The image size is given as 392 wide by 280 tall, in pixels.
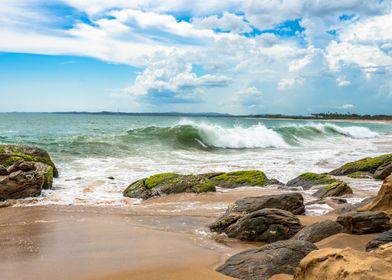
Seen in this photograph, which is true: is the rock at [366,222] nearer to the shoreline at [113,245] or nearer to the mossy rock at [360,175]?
the shoreline at [113,245]

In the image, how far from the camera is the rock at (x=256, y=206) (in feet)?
26.4

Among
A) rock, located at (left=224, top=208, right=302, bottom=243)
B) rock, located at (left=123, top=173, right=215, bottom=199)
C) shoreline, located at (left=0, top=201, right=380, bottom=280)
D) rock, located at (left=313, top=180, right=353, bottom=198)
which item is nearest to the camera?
shoreline, located at (left=0, top=201, right=380, bottom=280)

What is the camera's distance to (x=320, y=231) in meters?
6.70

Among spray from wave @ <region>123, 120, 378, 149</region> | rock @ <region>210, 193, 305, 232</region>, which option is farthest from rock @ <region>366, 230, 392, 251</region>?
spray from wave @ <region>123, 120, 378, 149</region>

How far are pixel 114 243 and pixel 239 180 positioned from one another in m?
7.59

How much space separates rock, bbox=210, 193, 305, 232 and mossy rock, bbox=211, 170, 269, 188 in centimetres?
447

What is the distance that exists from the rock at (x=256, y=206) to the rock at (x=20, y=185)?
6.05 meters

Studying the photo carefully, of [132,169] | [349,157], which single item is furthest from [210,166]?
[349,157]

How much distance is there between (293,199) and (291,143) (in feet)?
96.6

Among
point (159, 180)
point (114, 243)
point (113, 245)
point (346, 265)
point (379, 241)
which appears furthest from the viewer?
point (159, 180)

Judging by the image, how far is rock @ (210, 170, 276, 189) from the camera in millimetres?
13914

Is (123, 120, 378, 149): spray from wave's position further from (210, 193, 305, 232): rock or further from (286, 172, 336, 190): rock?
(210, 193, 305, 232): rock

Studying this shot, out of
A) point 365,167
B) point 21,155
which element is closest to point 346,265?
point 21,155

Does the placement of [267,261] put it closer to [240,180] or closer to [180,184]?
[180,184]
